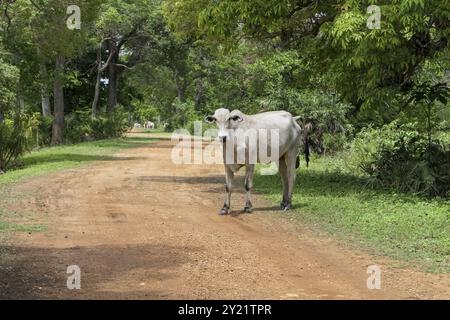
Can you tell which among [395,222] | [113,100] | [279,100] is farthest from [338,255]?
[113,100]

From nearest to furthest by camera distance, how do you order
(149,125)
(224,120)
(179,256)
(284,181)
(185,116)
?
(179,256)
(224,120)
(284,181)
(185,116)
(149,125)

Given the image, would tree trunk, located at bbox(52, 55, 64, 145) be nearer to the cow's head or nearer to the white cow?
the white cow

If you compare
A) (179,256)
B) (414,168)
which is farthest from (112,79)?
(179,256)

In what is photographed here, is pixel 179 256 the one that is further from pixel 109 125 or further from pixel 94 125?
pixel 109 125

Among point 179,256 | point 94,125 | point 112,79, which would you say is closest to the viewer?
point 179,256

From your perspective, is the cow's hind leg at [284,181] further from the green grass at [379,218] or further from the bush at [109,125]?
the bush at [109,125]

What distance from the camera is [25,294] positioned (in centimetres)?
652

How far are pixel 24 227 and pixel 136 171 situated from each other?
405 inches

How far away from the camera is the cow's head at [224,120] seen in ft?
39.5

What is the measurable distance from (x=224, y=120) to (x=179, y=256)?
4208mm

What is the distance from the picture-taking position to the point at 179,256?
852cm

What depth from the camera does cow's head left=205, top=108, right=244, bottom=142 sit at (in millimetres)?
12055

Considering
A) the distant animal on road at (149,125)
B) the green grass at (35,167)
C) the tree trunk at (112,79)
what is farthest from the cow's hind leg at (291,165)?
the distant animal on road at (149,125)
